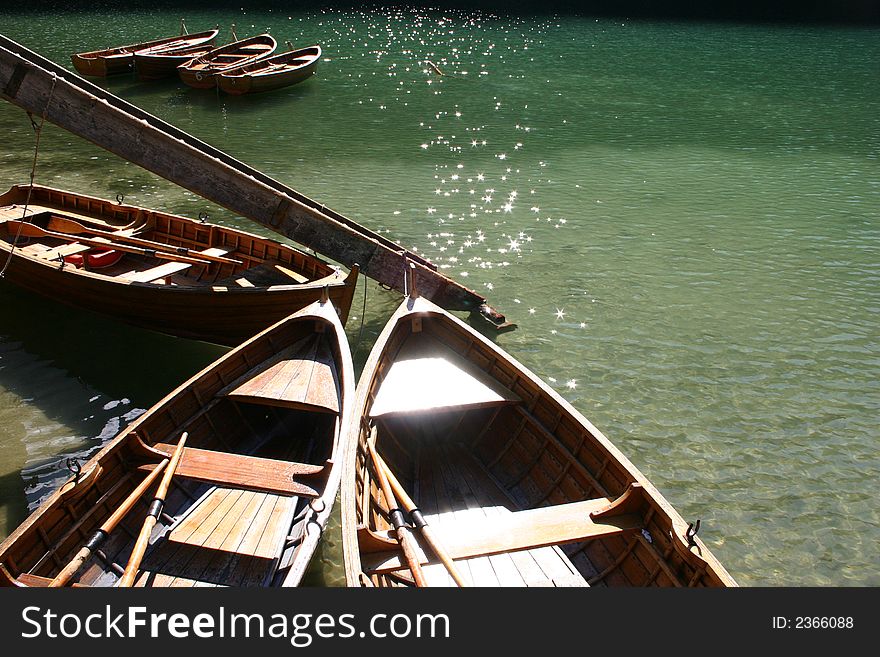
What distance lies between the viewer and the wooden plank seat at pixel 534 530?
22.2 feet

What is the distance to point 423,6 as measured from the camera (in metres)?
64.4

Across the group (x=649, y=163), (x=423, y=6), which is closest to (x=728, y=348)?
(x=649, y=163)

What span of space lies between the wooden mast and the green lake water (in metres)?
1.63

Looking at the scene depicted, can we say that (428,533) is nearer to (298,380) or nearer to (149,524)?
(149,524)

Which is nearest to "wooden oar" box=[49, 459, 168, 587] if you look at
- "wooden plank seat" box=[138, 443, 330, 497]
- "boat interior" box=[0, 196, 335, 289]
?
"wooden plank seat" box=[138, 443, 330, 497]

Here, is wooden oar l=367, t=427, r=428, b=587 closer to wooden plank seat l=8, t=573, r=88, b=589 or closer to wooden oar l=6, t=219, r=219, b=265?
wooden plank seat l=8, t=573, r=88, b=589

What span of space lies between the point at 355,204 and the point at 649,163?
1191 cm

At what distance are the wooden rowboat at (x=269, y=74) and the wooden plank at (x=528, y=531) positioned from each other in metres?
29.8

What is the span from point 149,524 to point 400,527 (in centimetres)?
271

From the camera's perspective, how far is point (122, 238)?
1346 cm

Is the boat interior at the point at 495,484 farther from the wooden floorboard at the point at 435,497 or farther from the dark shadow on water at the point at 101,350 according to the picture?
the dark shadow on water at the point at 101,350

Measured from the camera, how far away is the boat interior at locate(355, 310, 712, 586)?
271 inches

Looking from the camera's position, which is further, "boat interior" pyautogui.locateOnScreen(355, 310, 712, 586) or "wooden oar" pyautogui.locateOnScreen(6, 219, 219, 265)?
"wooden oar" pyautogui.locateOnScreen(6, 219, 219, 265)

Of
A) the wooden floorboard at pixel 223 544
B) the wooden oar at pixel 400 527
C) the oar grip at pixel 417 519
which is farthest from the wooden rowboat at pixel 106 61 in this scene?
the oar grip at pixel 417 519
